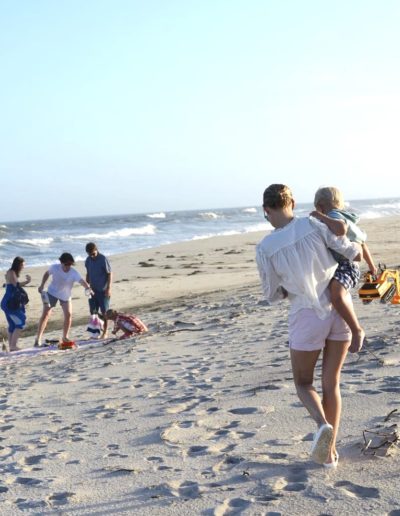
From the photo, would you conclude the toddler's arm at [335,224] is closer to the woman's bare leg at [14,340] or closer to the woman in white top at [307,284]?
the woman in white top at [307,284]

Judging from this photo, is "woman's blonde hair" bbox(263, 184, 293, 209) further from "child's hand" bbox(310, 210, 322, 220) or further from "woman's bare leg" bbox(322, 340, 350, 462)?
"woman's bare leg" bbox(322, 340, 350, 462)

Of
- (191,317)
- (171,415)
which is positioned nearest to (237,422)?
(171,415)

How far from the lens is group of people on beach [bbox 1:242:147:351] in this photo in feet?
32.8

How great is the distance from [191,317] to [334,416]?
666 centimetres

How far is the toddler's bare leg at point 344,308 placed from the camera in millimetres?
3635

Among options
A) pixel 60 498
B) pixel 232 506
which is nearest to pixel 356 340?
pixel 232 506

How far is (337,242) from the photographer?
3.64 metres

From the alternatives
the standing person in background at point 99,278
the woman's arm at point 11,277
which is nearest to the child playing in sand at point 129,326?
the standing person in background at point 99,278

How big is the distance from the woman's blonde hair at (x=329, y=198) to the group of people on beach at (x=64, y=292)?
6.07 meters

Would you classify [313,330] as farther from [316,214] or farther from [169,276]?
[169,276]

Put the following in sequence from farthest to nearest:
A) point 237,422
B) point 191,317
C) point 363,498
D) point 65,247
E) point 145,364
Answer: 1. point 65,247
2. point 191,317
3. point 145,364
4. point 237,422
5. point 363,498

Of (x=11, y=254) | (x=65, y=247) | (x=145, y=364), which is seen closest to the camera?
(x=145, y=364)

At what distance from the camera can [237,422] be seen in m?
4.77

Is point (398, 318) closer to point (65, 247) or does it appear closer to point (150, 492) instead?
point (150, 492)
